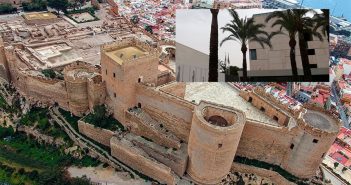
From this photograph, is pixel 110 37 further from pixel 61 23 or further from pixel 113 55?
pixel 113 55

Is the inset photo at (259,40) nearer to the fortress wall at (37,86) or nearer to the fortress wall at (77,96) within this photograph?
the fortress wall at (77,96)

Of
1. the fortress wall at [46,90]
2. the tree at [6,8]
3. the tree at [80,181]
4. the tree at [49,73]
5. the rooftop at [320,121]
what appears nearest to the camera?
the rooftop at [320,121]

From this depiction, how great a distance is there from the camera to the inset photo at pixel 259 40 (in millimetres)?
18047

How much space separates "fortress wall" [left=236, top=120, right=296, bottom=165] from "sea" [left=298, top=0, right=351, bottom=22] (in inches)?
2804

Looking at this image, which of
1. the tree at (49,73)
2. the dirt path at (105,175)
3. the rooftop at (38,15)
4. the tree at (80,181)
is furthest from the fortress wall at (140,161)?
the rooftop at (38,15)

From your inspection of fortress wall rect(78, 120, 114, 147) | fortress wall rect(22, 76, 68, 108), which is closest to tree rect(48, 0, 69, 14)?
fortress wall rect(22, 76, 68, 108)

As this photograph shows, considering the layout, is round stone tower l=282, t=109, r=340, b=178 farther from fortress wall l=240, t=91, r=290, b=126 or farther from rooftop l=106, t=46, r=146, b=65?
rooftop l=106, t=46, r=146, b=65

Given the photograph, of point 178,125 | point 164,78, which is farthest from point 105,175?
point 164,78

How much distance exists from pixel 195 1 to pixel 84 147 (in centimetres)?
4670

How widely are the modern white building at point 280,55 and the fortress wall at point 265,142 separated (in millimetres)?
4930

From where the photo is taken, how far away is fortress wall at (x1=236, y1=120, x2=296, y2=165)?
23.1m

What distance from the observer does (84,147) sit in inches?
1062

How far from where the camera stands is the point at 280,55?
61.2 feet

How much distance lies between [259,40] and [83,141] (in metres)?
15.5
